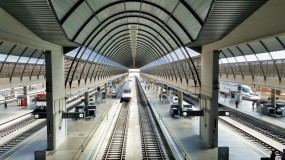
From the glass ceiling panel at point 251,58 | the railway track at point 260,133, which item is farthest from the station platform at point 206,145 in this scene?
the glass ceiling panel at point 251,58

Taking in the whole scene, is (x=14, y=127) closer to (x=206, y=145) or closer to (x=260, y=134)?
(x=206, y=145)

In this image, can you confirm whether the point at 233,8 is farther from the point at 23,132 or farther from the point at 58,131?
the point at 23,132

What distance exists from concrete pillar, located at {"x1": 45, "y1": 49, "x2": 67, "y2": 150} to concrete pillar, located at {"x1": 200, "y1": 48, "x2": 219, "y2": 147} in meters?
11.0

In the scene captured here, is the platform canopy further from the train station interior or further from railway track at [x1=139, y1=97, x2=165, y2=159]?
railway track at [x1=139, y1=97, x2=165, y2=159]

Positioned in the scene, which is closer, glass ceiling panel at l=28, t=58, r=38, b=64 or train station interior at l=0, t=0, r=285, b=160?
train station interior at l=0, t=0, r=285, b=160

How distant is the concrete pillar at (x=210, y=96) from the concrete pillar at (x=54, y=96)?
432 inches

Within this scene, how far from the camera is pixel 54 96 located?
712 inches

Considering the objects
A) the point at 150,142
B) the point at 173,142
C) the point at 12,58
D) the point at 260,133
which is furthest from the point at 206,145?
the point at 12,58

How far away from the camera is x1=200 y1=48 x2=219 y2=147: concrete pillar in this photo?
17.4 metres

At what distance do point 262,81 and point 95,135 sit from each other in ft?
58.8

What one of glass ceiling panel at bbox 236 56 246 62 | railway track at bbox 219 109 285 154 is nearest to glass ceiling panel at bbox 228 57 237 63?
glass ceiling panel at bbox 236 56 246 62

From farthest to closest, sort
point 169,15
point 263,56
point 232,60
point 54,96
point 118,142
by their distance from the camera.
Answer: point 232,60, point 263,56, point 118,142, point 169,15, point 54,96

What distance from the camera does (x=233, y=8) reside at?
10469 millimetres

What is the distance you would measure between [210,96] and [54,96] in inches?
433
